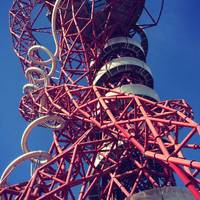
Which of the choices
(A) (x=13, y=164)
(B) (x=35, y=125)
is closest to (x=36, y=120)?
(B) (x=35, y=125)

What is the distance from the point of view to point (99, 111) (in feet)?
99.0

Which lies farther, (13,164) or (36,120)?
(36,120)

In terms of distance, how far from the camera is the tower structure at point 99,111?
27.2 m

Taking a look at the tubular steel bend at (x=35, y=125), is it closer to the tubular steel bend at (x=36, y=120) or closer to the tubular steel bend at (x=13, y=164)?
the tubular steel bend at (x=36, y=120)

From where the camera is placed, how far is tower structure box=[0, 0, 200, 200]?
2725cm

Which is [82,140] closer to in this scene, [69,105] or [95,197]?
[69,105]

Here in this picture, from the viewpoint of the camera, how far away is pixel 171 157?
69.8 ft

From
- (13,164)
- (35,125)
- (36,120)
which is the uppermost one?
(36,120)

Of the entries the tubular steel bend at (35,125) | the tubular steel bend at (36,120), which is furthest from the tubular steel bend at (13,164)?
the tubular steel bend at (35,125)

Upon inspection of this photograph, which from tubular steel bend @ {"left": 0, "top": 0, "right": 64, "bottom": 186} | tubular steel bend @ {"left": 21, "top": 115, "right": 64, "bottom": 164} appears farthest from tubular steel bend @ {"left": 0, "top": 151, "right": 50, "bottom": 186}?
tubular steel bend @ {"left": 21, "top": 115, "right": 64, "bottom": 164}

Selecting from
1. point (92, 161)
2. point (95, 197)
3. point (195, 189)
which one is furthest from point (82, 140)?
point (195, 189)

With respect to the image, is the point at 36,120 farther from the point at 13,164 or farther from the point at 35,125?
the point at 13,164

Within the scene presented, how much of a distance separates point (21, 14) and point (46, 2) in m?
3.11

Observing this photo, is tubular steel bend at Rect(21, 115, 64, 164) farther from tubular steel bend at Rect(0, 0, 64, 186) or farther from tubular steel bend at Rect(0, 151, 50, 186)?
tubular steel bend at Rect(0, 151, 50, 186)
